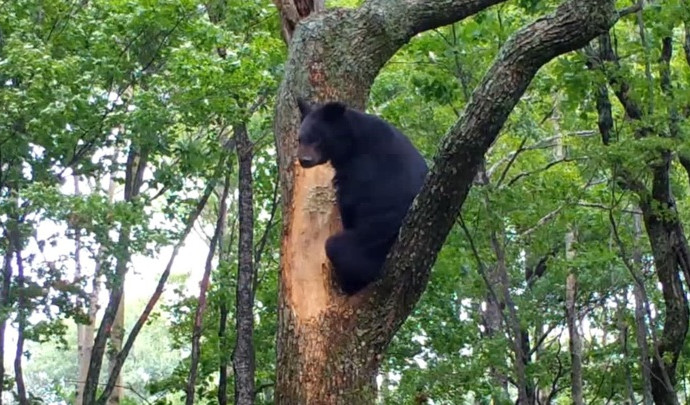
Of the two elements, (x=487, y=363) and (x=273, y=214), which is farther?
(x=273, y=214)

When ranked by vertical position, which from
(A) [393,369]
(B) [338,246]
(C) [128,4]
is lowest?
(B) [338,246]

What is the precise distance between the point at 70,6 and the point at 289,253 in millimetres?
6497

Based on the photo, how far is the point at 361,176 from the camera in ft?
14.5

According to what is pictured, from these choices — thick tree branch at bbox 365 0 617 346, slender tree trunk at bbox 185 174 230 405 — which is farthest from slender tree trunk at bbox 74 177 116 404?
thick tree branch at bbox 365 0 617 346

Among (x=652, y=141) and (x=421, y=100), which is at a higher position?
(x=421, y=100)

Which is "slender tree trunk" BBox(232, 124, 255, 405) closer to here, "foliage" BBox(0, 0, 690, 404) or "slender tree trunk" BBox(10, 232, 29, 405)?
"foliage" BBox(0, 0, 690, 404)

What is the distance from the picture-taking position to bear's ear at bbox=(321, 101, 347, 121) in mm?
4234

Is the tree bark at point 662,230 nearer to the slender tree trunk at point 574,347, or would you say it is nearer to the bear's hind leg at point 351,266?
the slender tree trunk at point 574,347

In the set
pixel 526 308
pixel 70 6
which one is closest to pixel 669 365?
pixel 526 308

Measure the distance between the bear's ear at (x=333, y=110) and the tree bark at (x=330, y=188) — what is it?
0.18 metres

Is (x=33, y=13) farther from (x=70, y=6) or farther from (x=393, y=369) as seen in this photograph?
(x=393, y=369)

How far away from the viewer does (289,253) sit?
4.02 metres

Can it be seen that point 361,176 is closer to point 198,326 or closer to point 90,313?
point 198,326

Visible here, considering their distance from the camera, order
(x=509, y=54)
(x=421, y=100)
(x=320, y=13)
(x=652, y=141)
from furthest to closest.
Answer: (x=421, y=100)
(x=652, y=141)
(x=320, y=13)
(x=509, y=54)
